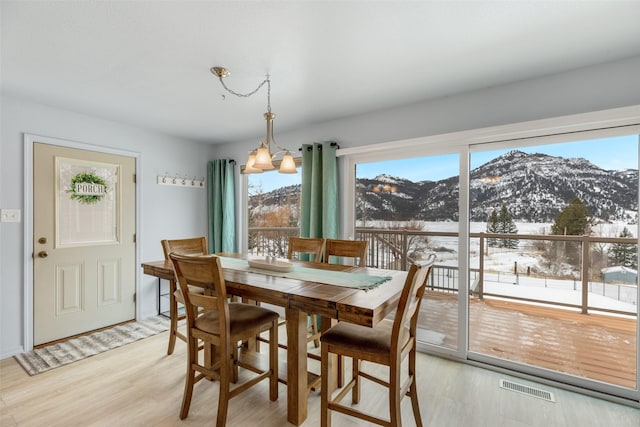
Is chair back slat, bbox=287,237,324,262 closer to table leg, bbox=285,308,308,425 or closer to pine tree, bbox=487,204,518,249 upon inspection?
table leg, bbox=285,308,308,425

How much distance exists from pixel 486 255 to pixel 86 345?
13.3 ft

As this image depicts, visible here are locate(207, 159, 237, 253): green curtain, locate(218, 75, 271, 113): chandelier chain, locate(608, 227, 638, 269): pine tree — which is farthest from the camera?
locate(207, 159, 237, 253): green curtain

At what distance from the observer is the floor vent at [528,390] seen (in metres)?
2.13

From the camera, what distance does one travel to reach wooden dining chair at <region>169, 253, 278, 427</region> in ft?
5.61

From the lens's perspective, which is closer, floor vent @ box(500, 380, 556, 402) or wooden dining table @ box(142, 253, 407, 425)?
wooden dining table @ box(142, 253, 407, 425)

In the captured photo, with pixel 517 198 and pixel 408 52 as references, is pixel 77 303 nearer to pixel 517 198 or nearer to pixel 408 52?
pixel 408 52

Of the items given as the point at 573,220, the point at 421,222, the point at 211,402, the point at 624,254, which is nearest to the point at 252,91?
the point at 421,222

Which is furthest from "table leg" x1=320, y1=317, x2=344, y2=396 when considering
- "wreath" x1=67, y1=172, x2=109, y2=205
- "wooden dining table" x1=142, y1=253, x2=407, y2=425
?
"wreath" x1=67, y1=172, x2=109, y2=205

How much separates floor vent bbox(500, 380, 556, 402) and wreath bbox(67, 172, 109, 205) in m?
4.38

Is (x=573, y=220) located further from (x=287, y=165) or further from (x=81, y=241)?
(x=81, y=241)

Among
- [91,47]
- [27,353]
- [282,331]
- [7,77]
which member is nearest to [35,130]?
[7,77]

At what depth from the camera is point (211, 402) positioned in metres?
2.07

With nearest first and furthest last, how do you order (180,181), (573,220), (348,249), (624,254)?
1. (624,254)
2. (573,220)
3. (348,249)
4. (180,181)

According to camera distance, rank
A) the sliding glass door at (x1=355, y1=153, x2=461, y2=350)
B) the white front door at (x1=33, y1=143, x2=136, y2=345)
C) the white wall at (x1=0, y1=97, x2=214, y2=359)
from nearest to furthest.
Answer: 1. the white wall at (x1=0, y1=97, x2=214, y2=359)
2. the sliding glass door at (x1=355, y1=153, x2=461, y2=350)
3. the white front door at (x1=33, y1=143, x2=136, y2=345)
